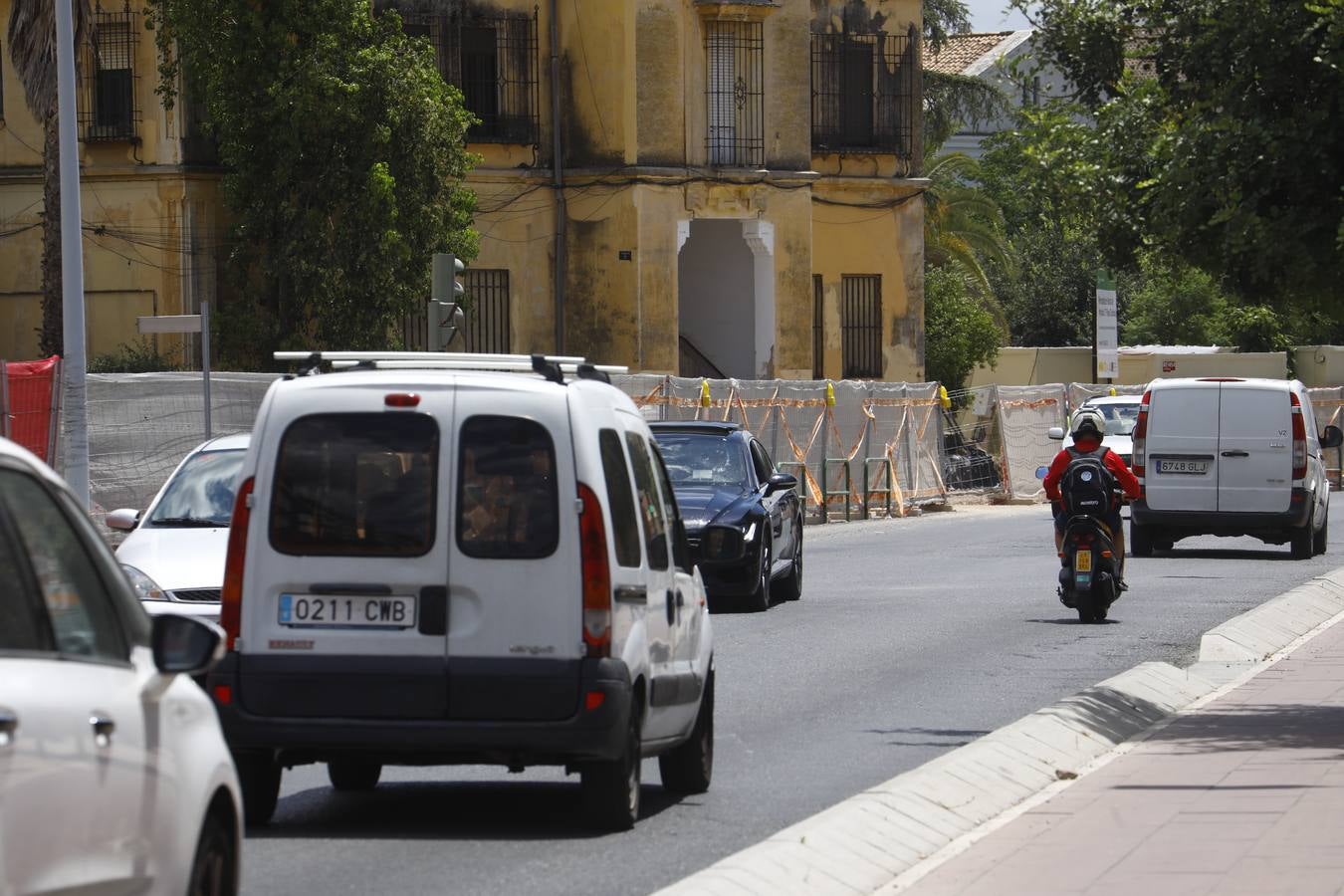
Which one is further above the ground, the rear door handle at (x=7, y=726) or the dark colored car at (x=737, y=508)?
the rear door handle at (x=7, y=726)

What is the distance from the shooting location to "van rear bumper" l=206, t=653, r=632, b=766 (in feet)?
29.0

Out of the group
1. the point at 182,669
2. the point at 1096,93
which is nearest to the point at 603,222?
the point at 1096,93

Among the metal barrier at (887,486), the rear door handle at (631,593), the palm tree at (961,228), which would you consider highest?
the palm tree at (961,228)

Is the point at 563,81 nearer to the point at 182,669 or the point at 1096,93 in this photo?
the point at 1096,93

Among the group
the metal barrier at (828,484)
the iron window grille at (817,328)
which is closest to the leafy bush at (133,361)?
the metal barrier at (828,484)

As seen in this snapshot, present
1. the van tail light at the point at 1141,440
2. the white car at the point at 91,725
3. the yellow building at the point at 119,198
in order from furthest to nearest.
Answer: the yellow building at the point at 119,198 → the van tail light at the point at 1141,440 → the white car at the point at 91,725

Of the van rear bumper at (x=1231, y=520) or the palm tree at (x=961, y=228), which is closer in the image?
the van rear bumper at (x=1231, y=520)

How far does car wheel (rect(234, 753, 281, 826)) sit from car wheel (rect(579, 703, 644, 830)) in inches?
51.1

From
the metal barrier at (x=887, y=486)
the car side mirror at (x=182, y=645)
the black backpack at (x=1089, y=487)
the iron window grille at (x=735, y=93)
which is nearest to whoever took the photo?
the car side mirror at (x=182, y=645)

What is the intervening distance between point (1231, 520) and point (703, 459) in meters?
8.52

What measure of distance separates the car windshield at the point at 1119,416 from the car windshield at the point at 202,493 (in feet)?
79.3

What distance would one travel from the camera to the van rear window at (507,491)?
29.5 feet

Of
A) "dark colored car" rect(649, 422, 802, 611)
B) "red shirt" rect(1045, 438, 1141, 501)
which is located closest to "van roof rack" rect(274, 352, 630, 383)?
"dark colored car" rect(649, 422, 802, 611)

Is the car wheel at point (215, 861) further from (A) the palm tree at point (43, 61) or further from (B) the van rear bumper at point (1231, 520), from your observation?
(A) the palm tree at point (43, 61)
